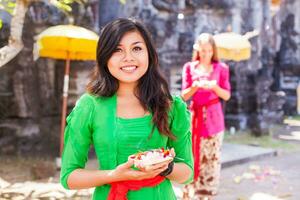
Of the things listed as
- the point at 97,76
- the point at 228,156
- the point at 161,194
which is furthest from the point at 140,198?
the point at 228,156

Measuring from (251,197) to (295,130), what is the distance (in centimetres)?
923

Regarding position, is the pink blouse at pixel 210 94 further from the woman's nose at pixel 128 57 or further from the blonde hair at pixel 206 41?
the woman's nose at pixel 128 57

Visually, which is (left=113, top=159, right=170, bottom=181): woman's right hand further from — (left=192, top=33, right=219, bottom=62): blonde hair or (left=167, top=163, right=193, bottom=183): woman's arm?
(left=192, top=33, right=219, bottom=62): blonde hair

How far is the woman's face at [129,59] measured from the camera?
2078 mm

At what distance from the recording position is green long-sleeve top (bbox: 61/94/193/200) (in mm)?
2020

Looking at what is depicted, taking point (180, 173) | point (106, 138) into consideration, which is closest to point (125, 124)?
point (106, 138)

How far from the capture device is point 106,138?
202 centimetres

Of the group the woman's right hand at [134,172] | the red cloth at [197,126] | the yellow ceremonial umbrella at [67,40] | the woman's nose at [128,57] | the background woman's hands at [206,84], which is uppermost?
the yellow ceremonial umbrella at [67,40]

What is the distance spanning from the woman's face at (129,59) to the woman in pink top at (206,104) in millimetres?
3039

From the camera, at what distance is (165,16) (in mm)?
11469

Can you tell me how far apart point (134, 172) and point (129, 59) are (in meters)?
0.48

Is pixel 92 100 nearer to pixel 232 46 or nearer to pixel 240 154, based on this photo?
pixel 240 154

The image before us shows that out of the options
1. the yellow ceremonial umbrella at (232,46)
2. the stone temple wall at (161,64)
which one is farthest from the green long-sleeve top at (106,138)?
the yellow ceremonial umbrella at (232,46)

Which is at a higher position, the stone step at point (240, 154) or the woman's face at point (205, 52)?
the woman's face at point (205, 52)
